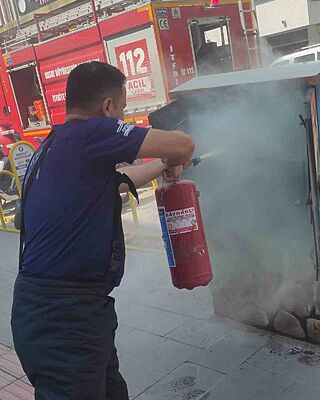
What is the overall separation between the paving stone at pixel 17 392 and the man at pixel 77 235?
1.21 metres

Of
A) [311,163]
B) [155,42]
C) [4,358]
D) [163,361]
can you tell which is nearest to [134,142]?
[311,163]

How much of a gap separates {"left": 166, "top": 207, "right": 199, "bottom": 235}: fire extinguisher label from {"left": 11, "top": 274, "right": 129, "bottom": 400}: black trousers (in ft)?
2.08

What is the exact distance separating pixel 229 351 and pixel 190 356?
0.25 metres

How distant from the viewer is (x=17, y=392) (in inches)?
128

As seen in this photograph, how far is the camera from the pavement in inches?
114

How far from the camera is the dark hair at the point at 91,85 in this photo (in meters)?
2.04

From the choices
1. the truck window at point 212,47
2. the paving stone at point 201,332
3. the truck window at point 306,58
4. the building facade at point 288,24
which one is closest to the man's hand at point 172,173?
the paving stone at point 201,332

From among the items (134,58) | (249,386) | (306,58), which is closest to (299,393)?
(249,386)

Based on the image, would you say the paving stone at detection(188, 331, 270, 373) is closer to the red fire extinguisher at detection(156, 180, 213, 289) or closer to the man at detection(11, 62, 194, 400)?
the red fire extinguisher at detection(156, 180, 213, 289)

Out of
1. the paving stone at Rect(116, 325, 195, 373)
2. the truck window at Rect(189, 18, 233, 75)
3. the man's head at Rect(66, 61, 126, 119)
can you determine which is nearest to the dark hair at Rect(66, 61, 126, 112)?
the man's head at Rect(66, 61, 126, 119)

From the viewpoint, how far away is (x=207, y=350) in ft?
10.9

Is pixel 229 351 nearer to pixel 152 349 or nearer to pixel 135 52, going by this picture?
pixel 152 349

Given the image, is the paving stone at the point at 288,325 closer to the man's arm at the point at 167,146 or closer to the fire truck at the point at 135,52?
the man's arm at the point at 167,146

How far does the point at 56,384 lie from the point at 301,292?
1.69 metres
